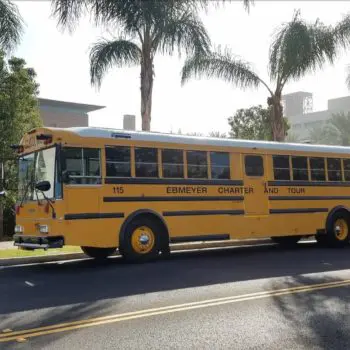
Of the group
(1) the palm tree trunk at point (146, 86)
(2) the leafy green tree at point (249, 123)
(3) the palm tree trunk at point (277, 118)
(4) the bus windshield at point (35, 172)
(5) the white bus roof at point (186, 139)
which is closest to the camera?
(4) the bus windshield at point (35, 172)

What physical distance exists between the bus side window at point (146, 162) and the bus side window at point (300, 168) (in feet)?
15.0

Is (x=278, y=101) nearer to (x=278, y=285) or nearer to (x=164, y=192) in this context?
(x=164, y=192)

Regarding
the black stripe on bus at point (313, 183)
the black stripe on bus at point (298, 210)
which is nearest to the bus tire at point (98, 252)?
the black stripe on bus at point (298, 210)

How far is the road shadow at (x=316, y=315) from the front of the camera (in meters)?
5.97

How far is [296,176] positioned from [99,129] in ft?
20.1

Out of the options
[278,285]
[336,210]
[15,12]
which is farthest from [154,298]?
[15,12]

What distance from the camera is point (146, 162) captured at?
40.5ft

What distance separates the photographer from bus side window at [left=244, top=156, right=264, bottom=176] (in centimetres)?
1416

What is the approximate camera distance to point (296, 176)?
599 inches

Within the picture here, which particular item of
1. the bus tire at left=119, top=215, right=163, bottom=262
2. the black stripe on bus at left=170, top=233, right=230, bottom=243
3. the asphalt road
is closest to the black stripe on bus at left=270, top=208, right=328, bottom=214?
the black stripe on bus at left=170, top=233, right=230, bottom=243

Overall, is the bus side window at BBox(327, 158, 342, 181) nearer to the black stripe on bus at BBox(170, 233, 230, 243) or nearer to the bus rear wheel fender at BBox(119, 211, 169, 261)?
the black stripe on bus at BBox(170, 233, 230, 243)

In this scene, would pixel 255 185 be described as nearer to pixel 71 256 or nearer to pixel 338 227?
pixel 338 227

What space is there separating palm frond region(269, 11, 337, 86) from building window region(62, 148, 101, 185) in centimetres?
1213

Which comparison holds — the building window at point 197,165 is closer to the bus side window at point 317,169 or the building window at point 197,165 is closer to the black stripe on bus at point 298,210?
the black stripe on bus at point 298,210
